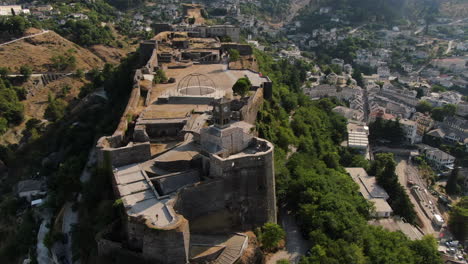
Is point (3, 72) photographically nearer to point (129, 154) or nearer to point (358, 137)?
point (129, 154)

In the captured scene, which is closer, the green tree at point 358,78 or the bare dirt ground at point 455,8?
the green tree at point 358,78

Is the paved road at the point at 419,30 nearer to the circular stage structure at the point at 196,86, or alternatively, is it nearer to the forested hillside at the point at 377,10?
the forested hillside at the point at 377,10

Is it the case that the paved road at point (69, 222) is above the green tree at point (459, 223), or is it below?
above

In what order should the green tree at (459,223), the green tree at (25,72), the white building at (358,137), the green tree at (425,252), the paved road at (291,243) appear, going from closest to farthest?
1. the paved road at (291,243)
2. the green tree at (425,252)
3. the green tree at (459,223)
4. the white building at (358,137)
5. the green tree at (25,72)

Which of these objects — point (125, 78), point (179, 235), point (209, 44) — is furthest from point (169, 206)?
point (209, 44)

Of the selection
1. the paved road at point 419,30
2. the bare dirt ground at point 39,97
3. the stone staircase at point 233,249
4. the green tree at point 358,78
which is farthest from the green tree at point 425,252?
the paved road at point 419,30

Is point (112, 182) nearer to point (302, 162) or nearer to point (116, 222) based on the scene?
point (116, 222)

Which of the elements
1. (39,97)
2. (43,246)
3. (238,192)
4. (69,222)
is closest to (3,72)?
(39,97)
